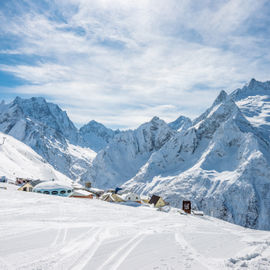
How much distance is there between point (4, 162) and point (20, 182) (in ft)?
102

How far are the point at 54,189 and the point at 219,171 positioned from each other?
308ft

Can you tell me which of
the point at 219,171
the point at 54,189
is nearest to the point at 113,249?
the point at 54,189

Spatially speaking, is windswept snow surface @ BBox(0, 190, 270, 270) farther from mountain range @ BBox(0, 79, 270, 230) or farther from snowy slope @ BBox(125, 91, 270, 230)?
mountain range @ BBox(0, 79, 270, 230)

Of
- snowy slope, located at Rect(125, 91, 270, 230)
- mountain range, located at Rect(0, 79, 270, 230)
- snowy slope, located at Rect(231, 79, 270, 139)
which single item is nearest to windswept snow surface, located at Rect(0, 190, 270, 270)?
snowy slope, located at Rect(125, 91, 270, 230)

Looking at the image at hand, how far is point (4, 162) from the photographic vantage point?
296 ft

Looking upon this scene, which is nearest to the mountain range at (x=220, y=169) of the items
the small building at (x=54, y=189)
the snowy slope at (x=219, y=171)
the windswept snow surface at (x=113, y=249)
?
the snowy slope at (x=219, y=171)

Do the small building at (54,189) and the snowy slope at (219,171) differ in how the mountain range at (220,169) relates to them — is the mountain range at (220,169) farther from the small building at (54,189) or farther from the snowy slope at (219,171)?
the small building at (54,189)

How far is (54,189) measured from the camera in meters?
43.0

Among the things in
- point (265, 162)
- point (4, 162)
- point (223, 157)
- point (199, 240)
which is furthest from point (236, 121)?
point (199, 240)

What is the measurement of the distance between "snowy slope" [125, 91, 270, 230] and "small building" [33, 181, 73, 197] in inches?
2812

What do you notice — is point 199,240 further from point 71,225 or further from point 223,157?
point 223,157

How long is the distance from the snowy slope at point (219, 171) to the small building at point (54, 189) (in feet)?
234

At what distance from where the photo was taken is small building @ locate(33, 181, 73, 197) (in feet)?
139

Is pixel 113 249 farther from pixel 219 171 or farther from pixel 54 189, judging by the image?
pixel 219 171
